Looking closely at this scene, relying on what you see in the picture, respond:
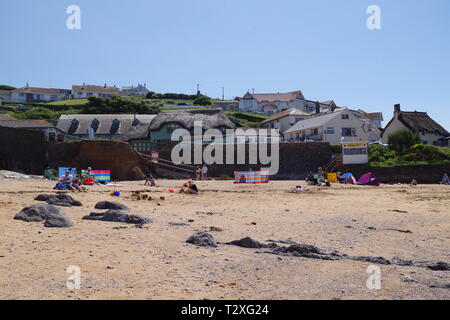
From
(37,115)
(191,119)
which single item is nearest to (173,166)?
(191,119)

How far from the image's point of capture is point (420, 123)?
4475cm

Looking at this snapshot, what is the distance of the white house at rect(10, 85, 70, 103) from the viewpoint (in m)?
90.9

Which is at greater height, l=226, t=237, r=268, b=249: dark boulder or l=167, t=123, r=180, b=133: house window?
l=167, t=123, r=180, b=133: house window

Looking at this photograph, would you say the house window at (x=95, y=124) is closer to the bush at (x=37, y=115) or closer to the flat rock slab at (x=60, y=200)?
the bush at (x=37, y=115)

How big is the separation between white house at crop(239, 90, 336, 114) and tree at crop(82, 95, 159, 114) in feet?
101

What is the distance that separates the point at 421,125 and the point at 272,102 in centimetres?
4841

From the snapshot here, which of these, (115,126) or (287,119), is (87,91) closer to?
(115,126)

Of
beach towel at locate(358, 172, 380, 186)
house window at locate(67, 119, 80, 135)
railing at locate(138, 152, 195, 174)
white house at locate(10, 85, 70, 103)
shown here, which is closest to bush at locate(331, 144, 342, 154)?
beach towel at locate(358, 172, 380, 186)

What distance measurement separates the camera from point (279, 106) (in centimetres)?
9006

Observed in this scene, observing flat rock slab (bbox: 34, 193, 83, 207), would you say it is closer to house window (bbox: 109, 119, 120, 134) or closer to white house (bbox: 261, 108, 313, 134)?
house window (bbox: 109, 119, 120, 134)

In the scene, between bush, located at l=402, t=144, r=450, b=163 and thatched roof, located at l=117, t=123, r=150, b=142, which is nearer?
bush, located at l=402, t=144, r=450, b=163

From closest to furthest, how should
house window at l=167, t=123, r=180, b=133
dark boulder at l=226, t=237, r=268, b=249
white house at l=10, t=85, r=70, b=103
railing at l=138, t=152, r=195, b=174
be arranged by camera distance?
dark boulder at l=226, t=237, r=268, b=249 → railing at l=138, t=152, r=195, b=174 → house window at l=167, t=123, r=180, b=133 → white house at l=10, t=85, r=70, b=103

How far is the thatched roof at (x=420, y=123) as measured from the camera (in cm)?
4399
